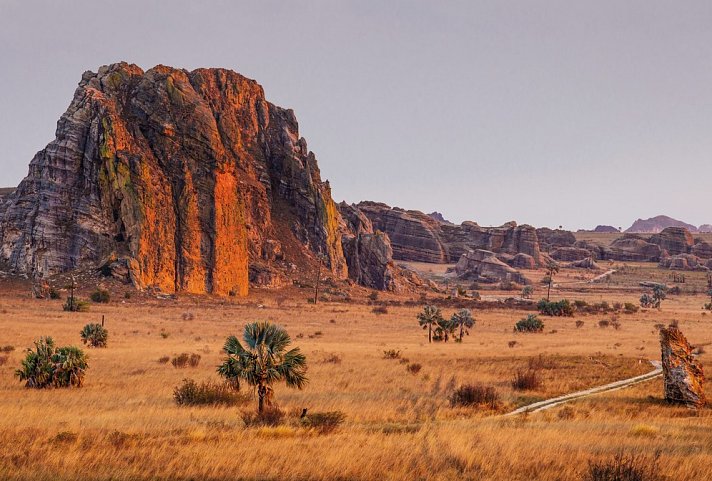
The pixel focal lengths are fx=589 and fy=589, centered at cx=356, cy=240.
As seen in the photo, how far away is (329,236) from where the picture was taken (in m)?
122

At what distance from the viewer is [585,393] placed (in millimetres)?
23562

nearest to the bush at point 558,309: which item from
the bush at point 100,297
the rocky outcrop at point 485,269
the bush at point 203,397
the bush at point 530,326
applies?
the bush at point 530,326

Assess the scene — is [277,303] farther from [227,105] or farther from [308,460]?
[308,460]

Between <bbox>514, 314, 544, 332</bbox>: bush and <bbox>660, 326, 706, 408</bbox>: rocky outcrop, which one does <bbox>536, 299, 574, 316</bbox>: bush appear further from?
<bbox>660, 326, 706, 408</bbox>: rocky outcrop

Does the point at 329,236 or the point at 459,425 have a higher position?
the point at 329,236

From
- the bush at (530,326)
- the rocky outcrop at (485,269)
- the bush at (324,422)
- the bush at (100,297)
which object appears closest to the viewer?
the bush at (324,422)

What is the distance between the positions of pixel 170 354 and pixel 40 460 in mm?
23288

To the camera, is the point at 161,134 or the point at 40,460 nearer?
the point at 40,460

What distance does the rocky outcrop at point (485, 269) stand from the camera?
173875 millimetres

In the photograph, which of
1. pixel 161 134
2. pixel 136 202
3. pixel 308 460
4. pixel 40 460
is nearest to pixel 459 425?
pixel 308 460

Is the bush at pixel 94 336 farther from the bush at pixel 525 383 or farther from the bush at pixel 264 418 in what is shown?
the bush at pixel 525 383

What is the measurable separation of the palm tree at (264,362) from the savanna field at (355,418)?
38.7 inches

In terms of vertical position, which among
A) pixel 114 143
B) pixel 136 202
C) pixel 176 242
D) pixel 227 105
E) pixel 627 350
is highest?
pixel 227 105

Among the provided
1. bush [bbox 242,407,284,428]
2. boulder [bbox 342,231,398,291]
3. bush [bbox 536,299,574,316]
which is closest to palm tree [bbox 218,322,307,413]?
bush [bbox 242,407,284,428]
